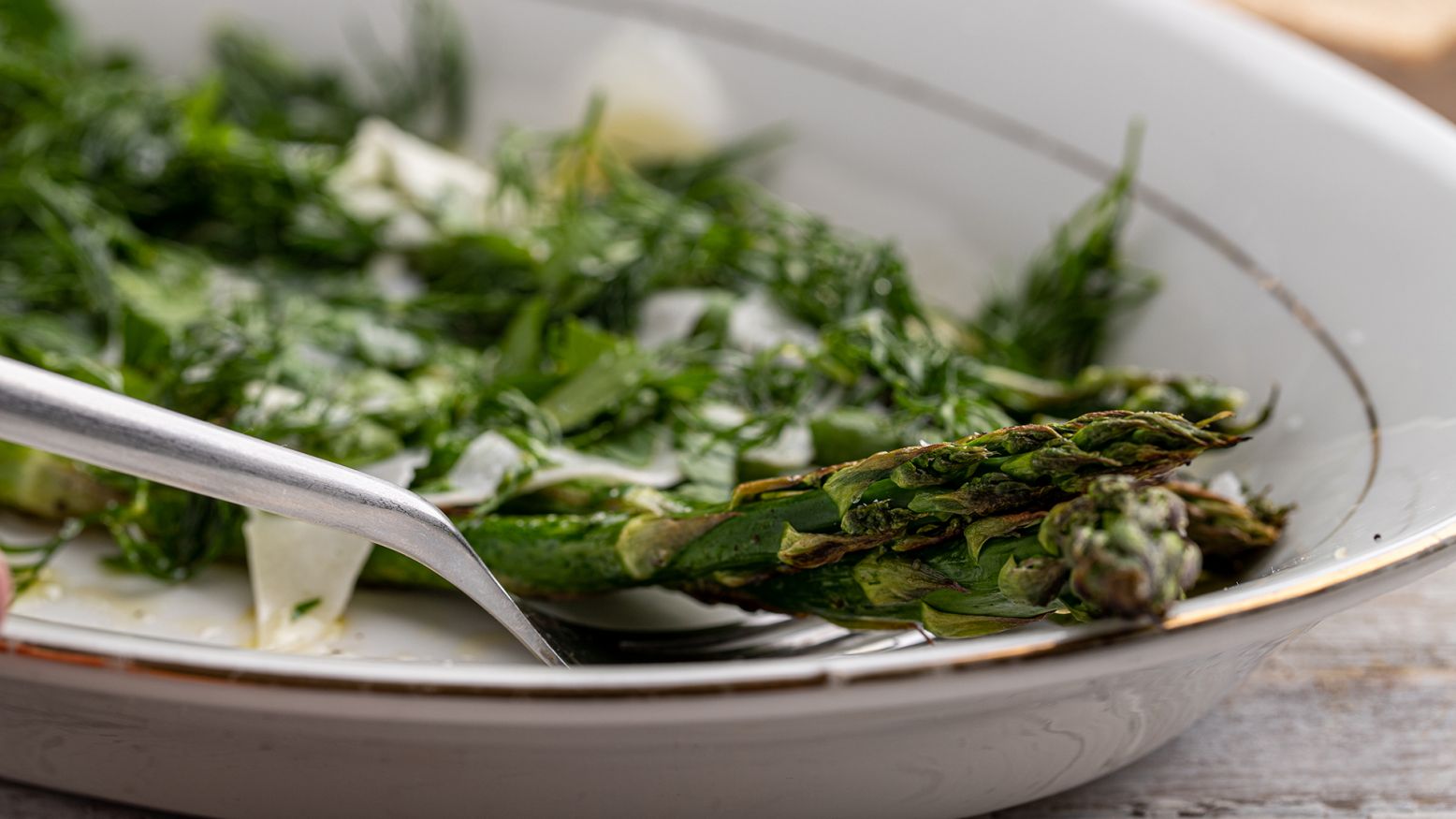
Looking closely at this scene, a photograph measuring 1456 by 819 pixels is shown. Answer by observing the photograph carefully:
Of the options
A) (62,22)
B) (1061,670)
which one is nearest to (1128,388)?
(1061,670)

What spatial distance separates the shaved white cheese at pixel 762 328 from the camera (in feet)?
3.90

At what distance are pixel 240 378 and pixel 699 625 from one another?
1.41 ft

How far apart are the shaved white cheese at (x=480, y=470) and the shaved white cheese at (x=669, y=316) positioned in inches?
11.0

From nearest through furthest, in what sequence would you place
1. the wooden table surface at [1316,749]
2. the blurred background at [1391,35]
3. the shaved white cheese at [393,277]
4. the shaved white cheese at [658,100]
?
1. the wooden table surface at [1316,749]
2. the shaved white cheese at [393,277]
3. the shaved white cheese at [658,100]
4. the blurred background at [1391,35]

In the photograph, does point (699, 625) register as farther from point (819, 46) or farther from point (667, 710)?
point (819, 46)

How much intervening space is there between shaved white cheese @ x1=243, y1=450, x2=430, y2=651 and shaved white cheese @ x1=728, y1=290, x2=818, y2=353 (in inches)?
15.9

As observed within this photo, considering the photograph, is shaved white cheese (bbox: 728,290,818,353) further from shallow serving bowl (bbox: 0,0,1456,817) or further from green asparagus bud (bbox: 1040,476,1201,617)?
green asparagus bud (bbox: 1040,476,1201,617)

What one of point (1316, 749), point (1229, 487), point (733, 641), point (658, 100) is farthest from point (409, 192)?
point (1316, 749)

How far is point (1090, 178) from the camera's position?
1333 millimetres

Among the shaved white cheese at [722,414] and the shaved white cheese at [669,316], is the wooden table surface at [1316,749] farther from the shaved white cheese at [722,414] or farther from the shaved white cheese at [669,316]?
the shaved white cheese at [669,316]

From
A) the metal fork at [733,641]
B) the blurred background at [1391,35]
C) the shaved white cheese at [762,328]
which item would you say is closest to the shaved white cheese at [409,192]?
the shaved white cheese at [762,328]

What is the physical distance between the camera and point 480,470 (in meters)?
0.95

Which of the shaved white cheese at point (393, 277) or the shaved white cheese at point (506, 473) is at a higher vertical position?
the shaved white cheese at point (393, 277)

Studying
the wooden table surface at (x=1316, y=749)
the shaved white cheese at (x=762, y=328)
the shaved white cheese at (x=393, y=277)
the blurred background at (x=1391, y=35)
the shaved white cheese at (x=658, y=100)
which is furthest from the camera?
the blurred background at (x=1391, y=35)
